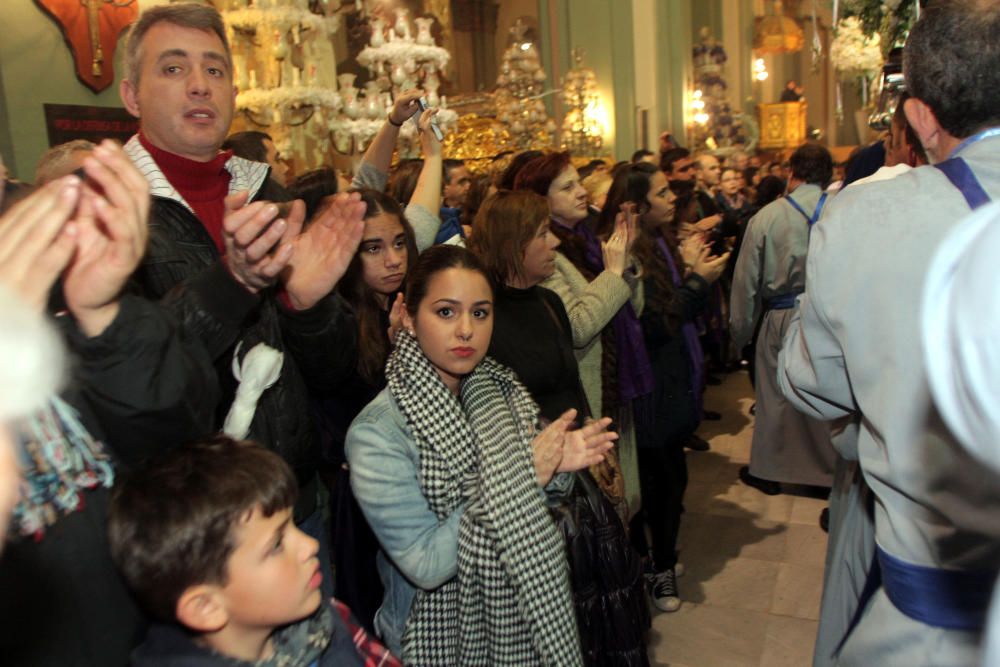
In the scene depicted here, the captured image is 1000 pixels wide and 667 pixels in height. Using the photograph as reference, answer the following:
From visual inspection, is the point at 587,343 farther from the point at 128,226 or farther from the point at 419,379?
the point at 128,226

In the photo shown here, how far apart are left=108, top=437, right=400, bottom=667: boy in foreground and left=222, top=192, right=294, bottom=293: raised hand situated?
0.34 meters

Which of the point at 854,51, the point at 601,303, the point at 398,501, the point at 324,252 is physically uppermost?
the point at 854,51

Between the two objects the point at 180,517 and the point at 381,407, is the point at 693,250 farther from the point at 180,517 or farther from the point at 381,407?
the point at 180,517

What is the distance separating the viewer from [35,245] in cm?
86

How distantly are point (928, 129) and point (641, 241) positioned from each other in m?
2.23

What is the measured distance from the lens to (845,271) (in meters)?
1.46

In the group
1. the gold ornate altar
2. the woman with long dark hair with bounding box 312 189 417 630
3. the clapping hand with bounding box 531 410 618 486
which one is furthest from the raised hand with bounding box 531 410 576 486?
the gold ornate altar

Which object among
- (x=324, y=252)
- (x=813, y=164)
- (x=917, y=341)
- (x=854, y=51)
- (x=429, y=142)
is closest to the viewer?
(x=917, y=341)

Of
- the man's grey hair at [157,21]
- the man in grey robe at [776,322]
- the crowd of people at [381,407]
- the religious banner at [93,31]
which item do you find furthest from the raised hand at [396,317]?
the religious banner at [93,31]

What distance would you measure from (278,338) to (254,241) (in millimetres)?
391

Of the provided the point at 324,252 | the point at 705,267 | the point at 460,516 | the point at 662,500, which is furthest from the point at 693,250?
the point at 324,252

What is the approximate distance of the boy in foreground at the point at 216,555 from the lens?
1221mm

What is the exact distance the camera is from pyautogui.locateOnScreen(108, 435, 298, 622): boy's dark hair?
121cm

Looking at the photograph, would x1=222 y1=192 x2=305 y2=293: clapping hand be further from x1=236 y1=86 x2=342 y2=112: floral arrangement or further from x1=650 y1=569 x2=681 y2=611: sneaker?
x1=236 y1=86 x2=342 y2=112: floral arrangement
